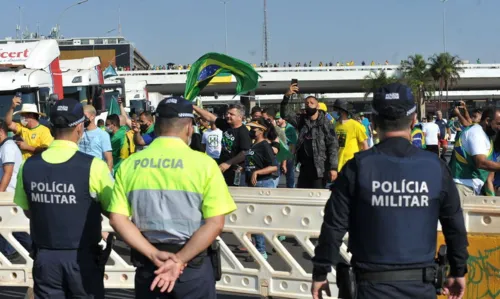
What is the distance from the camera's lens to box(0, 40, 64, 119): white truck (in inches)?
594

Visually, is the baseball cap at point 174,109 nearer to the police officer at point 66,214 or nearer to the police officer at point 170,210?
the police officer at point 170,210

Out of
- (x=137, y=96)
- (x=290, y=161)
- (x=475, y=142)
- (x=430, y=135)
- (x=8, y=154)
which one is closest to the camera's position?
(x=475, y=142)

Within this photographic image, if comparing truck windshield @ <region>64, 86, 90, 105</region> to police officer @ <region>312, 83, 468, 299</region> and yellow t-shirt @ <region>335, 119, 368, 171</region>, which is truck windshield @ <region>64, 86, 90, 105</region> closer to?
yellow t-shirt @ <region>335, 119, 368, 171</region>

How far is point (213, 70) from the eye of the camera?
910cm

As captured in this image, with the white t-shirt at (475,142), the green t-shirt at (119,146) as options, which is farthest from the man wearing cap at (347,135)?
the green t-shirt at (119,146)

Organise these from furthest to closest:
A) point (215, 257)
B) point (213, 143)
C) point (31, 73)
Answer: point (31, 73)
point (213, 143)
point (215, 257)

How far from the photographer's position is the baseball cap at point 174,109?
3.76 m

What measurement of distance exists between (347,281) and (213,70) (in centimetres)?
592

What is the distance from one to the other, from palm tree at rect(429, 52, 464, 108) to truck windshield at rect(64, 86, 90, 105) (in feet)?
191

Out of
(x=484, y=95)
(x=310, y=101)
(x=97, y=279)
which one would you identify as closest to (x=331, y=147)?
(x=310, y=101)

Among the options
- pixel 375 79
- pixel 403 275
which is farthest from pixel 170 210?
pixel 375 79

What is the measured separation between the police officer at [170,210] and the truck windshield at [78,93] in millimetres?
15181

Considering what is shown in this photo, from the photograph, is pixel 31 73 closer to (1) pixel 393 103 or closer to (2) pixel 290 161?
(2) pixel 290 161

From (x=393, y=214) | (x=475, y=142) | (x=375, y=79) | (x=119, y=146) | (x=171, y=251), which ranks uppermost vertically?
(x=393, y=214)
